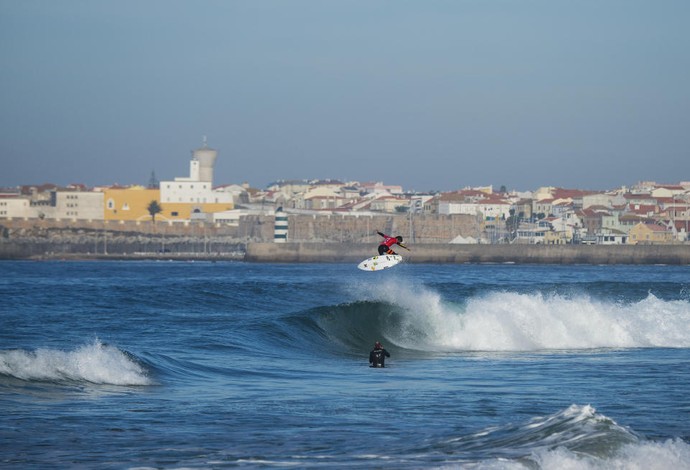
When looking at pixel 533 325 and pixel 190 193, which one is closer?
pixel 533 325

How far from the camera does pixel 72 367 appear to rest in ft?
48.3

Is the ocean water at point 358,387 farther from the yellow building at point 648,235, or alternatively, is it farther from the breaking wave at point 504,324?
the yellow building at point 648,235

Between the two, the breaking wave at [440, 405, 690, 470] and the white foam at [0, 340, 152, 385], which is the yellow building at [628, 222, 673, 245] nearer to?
the white foam at [0, 340, 152, 385]

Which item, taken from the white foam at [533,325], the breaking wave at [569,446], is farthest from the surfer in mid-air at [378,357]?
the breaking wave at [569,446]

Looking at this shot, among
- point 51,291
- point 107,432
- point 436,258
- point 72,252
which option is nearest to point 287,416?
point 107,432

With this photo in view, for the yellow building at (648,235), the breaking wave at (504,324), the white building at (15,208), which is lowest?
the breaking wave at (504,324)

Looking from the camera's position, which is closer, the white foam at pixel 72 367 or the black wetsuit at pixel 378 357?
the white foam at pixel 72 367

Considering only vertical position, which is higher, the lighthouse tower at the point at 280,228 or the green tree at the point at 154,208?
the green tree at the point at 154,208

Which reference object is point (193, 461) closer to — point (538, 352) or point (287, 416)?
point (287, 416)

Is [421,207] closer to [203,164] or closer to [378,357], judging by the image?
[203,164]

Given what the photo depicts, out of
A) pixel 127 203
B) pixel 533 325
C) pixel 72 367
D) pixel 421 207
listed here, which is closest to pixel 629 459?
pixel 72 367

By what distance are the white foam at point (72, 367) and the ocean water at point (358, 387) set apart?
0.09 feet

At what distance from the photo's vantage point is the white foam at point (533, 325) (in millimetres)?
22609

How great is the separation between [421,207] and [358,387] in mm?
109632
